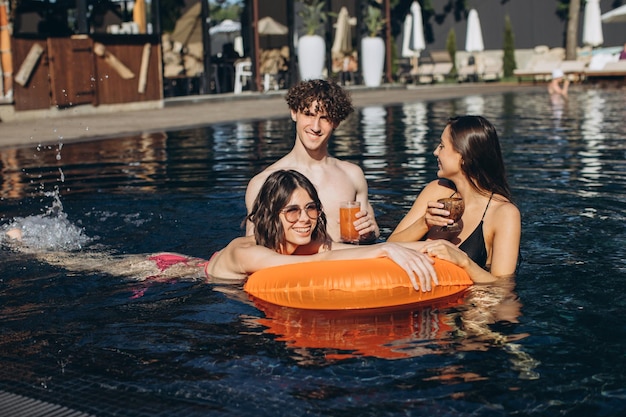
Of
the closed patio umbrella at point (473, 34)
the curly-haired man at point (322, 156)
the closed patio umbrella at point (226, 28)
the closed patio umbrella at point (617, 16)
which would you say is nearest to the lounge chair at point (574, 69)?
the closed patio umbrella at point (617, 16)

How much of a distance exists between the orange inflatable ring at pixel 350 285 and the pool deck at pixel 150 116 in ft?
28.7

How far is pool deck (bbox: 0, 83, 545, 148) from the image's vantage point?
1363 centimetres

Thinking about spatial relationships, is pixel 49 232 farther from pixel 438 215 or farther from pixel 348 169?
pixel 438 215

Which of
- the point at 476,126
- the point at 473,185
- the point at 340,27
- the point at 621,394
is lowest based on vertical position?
the point at 621,394

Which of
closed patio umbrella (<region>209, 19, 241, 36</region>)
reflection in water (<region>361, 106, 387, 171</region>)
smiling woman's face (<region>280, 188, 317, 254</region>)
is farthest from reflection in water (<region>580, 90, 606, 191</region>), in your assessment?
closed patio umbrella (<region>209, 19, 241, 36</region>)

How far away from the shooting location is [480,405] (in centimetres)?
322

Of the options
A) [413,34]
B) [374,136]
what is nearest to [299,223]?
[374,136]

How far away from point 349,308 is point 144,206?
4.17m

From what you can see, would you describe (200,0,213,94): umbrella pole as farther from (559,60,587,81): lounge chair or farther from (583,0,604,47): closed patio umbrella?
(583,0,604,47): closed patio umbrella

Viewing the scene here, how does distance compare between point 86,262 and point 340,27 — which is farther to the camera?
point 340,27

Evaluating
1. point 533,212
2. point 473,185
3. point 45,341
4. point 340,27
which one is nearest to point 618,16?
point 340,27

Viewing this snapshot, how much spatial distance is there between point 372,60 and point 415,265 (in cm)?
2163

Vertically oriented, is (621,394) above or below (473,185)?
below

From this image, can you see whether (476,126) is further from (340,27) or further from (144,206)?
(340,27)
